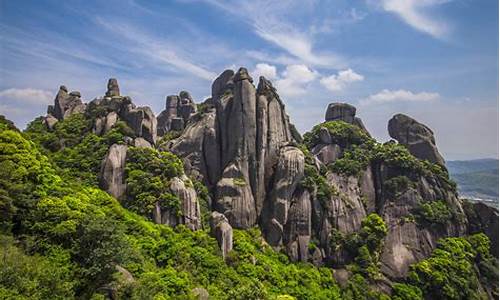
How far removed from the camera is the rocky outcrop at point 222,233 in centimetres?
2508

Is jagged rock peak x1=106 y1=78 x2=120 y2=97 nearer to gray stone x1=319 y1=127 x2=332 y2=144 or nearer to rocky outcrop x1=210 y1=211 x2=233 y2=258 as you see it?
rocky outcrop x1=210 y1=211 x2=233 y2=258

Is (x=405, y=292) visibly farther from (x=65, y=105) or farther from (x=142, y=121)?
(x=65, y=105)

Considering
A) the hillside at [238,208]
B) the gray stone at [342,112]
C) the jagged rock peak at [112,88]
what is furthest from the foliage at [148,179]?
the gray stone at [342,112]

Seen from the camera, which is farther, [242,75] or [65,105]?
[65,105]

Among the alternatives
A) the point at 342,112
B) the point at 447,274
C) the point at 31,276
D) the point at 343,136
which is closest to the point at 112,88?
the point at 343,136

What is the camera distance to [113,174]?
86.6 feet

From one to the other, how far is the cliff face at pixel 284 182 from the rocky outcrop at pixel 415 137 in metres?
2.55

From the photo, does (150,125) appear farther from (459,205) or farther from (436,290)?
(459,205)

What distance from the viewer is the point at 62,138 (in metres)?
30.3

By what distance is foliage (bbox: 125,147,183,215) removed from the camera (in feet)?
83.5

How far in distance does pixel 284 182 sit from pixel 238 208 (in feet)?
17.2

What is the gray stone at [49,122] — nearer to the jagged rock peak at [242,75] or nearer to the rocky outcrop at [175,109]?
the rocky outcrop at [175,109]

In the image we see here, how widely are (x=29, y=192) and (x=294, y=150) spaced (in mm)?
23322

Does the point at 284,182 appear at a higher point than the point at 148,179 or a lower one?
lower
